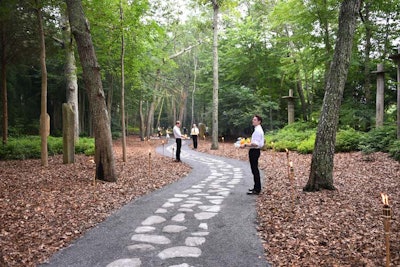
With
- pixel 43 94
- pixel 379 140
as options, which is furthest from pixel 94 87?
pixel 379 140

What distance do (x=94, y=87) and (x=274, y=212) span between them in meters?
5.37

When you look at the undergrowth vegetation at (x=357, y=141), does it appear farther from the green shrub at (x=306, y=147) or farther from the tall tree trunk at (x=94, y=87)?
the tall tree trunk at (x=94, y=87)

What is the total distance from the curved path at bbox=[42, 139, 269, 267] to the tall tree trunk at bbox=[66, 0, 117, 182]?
182 centimetres

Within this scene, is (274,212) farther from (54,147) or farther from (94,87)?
(54,147)

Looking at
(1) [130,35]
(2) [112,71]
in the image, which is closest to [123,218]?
(1) [130,35]

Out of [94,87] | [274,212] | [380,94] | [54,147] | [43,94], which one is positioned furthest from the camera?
[54,147]

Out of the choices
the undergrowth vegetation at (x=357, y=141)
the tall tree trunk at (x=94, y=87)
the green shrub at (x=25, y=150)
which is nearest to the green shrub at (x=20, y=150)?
the green shrub at (x=25, y=150)

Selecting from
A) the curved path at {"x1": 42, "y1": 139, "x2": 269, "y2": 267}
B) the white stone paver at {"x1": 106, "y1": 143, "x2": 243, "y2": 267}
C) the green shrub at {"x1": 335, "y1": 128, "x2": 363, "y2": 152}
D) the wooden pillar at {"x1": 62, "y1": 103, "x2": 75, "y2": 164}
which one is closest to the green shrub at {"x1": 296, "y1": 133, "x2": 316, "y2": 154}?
the green shrub at {"x1": 335, "y1": 128, "x2": 363, "y2": 152}

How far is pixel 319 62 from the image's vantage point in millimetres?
14992

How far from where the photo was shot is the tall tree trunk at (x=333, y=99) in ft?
20.7

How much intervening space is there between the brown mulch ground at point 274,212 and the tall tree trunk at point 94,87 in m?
0.58

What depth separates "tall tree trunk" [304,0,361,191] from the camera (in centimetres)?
630

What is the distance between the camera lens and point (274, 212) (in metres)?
5.51

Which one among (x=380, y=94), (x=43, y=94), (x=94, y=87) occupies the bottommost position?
(x=94, y=87)
